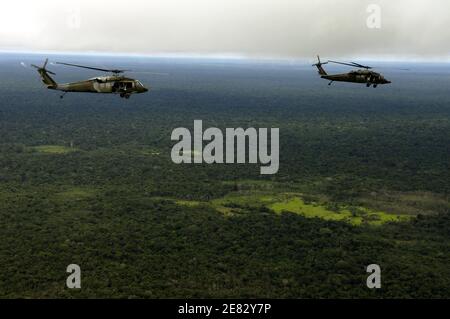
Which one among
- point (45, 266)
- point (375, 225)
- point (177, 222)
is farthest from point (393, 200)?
point (45, 266)

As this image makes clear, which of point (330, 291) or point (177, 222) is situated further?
point (177, 222)

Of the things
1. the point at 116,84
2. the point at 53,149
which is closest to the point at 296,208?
the point at 116,84

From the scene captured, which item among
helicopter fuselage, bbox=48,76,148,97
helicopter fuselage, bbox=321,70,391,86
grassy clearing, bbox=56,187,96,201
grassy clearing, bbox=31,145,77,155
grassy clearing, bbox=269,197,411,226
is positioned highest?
helicopter fuselage, bbox=321,70,391,86

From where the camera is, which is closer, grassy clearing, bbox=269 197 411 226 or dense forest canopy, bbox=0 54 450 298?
dense forest canopy, bbox=0 54 450 298

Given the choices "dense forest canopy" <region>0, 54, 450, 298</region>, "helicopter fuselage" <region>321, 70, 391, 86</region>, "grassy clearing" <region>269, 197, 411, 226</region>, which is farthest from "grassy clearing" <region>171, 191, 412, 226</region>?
"helicopter fuselage" <region>321, 70, 391, 86</region>

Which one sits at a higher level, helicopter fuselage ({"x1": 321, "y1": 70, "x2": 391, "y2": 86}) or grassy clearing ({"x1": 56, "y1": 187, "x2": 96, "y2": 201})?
helicopter fuselage ({"x1": 321, "y1": 70, "x2": 391, "y2": 86})

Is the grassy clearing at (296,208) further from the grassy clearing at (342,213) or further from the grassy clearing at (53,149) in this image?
the grassy clearing at (53,149)

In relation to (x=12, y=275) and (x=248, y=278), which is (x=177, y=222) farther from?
(x=12, y=275)

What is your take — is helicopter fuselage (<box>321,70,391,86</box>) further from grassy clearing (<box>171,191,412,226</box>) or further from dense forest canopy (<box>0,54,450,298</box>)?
grassy clearing (<box>171,191,412,226</box>)

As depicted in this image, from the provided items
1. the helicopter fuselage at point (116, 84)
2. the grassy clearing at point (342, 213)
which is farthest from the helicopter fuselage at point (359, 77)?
the grassy clearing at point (342, 213)

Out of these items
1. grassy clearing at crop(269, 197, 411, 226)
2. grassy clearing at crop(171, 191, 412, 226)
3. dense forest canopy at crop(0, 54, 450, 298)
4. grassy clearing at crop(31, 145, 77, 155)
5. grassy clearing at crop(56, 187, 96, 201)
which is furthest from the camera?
grassy clearing at crop(31, 145, 77, 155)

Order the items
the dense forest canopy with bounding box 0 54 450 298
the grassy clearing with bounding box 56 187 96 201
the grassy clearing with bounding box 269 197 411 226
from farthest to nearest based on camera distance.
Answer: the grassy clearing with bounding box 56 187 96 201, the grassy clearing with bounding box 269 197 411 226, the dense forest canopy with bounding box 0 54 450 298
